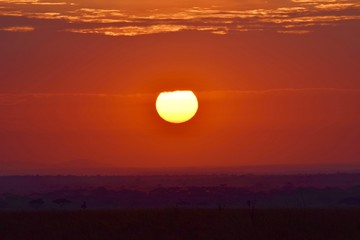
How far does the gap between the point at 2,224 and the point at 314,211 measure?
11.1m

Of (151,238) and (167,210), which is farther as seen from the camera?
(167,210)

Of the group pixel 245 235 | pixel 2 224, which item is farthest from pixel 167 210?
pixel 2 224

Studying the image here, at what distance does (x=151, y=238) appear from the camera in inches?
1320

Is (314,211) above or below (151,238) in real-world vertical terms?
above

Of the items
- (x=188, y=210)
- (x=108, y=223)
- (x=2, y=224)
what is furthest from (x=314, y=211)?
(x=2, y=224)

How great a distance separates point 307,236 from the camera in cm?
3403

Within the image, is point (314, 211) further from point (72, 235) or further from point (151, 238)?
point (72, 235)

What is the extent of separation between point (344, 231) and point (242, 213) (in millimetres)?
3709

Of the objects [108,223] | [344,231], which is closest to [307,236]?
[344,231]

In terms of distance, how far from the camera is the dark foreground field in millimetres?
33812

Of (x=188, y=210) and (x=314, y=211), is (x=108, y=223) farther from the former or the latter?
(x=314, y=211)

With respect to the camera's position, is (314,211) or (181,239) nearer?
(181,239)

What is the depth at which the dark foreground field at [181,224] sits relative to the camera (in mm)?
33812

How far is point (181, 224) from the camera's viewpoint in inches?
1367
